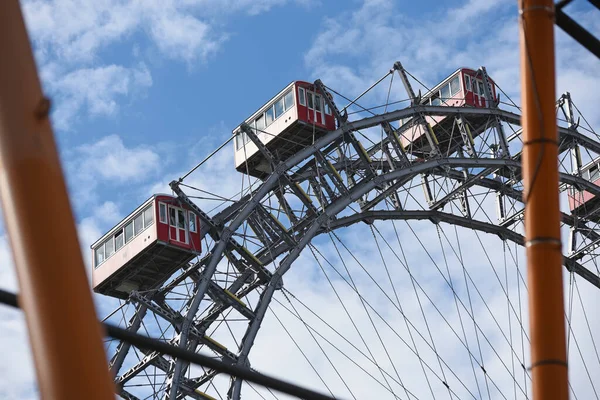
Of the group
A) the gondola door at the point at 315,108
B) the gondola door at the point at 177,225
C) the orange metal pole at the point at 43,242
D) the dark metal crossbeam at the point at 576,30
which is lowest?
the orange metal pole at the point at 43,242

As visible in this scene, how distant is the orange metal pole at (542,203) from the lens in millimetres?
6273

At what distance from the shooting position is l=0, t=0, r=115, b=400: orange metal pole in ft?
11.6

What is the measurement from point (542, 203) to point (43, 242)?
3781 mm

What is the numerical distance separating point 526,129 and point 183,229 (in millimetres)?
28591

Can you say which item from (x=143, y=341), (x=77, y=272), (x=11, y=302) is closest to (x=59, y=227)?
(x=77, y=272)

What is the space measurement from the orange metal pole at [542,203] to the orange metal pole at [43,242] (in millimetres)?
3319

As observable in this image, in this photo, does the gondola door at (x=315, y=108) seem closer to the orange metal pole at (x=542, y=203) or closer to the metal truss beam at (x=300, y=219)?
the metal truss beam at (x=300, y=219)

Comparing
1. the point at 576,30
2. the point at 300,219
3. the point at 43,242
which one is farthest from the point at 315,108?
the point at 43,242

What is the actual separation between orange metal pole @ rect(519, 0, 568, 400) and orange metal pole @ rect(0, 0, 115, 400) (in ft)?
10.9

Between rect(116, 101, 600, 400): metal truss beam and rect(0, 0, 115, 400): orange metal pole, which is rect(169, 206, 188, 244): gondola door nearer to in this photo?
rect(116, 101, 600, 400): metal truss beam

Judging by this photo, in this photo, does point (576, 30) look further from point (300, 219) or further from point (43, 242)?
point (300, 219)

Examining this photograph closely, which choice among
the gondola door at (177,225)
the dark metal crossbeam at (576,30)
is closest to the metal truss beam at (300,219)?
the gondola door at (177,225)

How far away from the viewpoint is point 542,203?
6598mm

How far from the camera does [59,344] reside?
3.52 m
